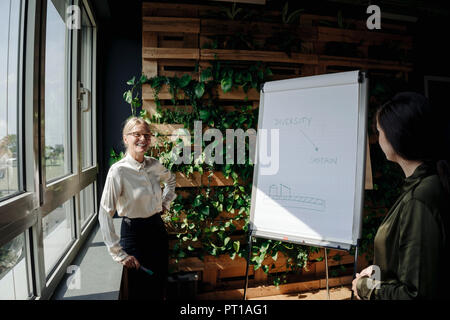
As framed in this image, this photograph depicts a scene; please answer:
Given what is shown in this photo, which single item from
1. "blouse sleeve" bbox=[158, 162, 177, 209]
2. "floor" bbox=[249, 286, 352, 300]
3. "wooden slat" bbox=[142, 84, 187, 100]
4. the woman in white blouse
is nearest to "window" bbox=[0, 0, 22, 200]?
the woman in white blouse

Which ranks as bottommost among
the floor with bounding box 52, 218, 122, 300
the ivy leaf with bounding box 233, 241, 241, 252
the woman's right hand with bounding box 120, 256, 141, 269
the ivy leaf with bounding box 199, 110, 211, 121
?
the ivy leaf with bounding box 233, 241, 241, 252

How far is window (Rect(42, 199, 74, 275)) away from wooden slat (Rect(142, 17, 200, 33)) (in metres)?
1.70

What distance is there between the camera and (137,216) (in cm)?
174

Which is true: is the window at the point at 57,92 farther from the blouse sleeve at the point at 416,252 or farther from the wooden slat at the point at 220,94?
the blouse sleeve at the point at 416,252

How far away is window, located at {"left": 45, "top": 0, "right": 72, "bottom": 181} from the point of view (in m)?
1.74

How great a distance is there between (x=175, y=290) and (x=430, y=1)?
4.18 meters

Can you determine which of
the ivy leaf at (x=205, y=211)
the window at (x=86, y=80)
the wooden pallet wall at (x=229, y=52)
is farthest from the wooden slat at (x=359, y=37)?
the window at (x=86, y=80)

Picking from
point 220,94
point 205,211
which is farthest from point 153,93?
point 205,211

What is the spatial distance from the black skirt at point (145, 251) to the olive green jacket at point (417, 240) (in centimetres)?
129

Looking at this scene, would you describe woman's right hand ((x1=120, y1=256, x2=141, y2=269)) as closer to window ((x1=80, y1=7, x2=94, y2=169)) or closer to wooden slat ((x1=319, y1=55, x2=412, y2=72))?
window ((x1=80, y1=7, x2=94, y2=169))

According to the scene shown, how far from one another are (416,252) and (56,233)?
2.10m

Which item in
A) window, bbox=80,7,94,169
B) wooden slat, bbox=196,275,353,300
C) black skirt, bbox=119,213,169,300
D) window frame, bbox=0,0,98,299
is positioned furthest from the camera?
wooden slat, bbox=196,275,353,300

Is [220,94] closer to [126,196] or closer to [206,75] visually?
[206,75]

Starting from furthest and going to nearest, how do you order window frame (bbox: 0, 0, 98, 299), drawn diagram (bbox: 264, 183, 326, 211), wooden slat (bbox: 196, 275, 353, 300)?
1. wooden slat (bbox: 196, 275, 353, 300)
2. drawn diagram (bbox: 264, 183, 326, 211)
3. window frame (bbox: 0, 0, 98, 299)
